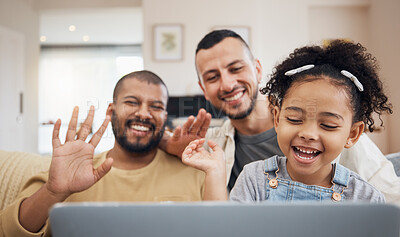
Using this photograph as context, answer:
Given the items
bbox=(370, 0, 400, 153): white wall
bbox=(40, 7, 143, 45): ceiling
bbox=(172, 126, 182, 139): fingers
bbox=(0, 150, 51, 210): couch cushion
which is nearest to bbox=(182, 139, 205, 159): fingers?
bbox=(172, 126, 182, 139): fingers

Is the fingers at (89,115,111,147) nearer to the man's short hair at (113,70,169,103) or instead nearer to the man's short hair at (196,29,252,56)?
the man's short hair at (113,70,169,103)

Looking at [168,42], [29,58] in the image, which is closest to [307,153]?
[168,42]

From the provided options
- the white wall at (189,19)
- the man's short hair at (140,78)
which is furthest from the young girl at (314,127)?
the white wall at (189,19)

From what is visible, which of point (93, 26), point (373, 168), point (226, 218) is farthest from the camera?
point (93, 26)

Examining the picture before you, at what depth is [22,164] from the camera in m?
0.89

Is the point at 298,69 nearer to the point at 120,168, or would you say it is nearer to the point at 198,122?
the point at 198,122

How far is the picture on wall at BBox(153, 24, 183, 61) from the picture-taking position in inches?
131

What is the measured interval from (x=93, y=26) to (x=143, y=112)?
191 inches

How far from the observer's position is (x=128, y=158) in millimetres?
783

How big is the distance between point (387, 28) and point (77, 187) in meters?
3.39

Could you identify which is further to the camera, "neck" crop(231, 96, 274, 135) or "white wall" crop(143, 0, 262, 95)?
"white wall" crop(143, 0, 262, 95)

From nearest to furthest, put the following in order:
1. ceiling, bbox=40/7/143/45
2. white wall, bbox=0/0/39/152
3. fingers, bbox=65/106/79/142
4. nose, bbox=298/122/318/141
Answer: nose, bbox=298/122/318/141
fingers, bbox=65/106/79/142
white wall, bbox=0/0/39/152
ceiling, bbox=40/7/143/45

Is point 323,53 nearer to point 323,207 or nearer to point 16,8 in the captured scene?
point 323,207

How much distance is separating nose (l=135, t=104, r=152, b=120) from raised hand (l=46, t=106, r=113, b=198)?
0.13 meters
